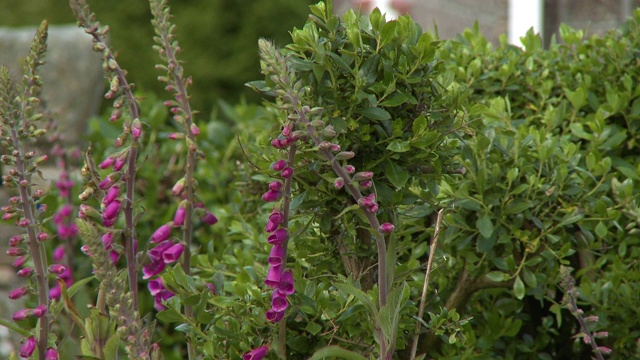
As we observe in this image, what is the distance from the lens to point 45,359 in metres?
1.67

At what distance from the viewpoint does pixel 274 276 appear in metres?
1.52

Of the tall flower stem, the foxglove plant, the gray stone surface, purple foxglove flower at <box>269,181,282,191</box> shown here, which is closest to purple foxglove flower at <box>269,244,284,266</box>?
the tall flower stem

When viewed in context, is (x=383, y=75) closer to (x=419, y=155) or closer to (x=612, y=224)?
(x=419, y=155)

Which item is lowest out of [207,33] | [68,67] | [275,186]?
[275,186]

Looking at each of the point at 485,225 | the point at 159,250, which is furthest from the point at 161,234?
the point at 485,225

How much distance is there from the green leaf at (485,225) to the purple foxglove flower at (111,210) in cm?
78

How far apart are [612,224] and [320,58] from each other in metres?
1.08

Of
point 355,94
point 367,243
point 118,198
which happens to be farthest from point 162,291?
point 355,94

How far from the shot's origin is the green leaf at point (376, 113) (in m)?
1.53

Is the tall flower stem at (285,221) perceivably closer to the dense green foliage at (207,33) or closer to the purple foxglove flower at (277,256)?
the purple foxglove flower at (277,256)

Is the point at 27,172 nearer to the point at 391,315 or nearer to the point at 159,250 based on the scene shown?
the point at 159,250

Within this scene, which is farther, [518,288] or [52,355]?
[518,288]

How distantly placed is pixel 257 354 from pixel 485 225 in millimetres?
628

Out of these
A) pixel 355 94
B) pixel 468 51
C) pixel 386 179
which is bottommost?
pixel 386 179
